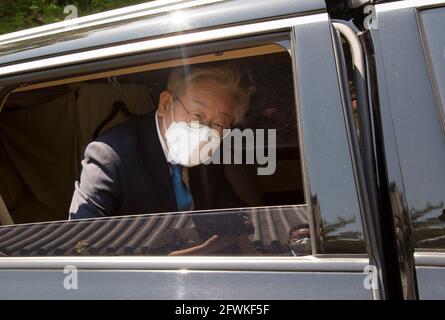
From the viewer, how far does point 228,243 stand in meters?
1.46

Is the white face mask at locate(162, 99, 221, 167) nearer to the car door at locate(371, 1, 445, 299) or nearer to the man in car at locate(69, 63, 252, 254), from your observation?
the man in car at locate(69, 63, 252, 254)

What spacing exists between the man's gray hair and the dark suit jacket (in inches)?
8.2

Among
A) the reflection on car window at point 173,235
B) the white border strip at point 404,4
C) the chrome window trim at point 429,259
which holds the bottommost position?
the chrome window trim at point 429,259

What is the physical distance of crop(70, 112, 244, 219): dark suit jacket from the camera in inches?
74.5

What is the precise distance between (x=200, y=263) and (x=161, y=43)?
663 millimetres

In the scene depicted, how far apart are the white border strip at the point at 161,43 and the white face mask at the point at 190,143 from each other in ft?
1.49

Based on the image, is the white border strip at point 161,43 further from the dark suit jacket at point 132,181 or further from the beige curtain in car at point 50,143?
the beige curtain in car at point 50,143

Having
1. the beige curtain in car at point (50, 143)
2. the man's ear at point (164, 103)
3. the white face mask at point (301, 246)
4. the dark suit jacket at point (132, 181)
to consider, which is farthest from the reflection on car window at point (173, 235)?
the beige curtain in car at point (50, 143)

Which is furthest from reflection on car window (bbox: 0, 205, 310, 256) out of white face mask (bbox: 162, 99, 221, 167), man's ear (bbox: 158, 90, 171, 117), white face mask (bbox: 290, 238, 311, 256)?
man's ear (bbox: 158, 90, 171, 117)

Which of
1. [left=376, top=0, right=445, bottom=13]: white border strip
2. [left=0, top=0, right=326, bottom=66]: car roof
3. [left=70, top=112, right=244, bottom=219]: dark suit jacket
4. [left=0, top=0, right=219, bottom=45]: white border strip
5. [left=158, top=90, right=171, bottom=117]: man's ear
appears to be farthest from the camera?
[left=158, top=90, right=171, bottom=117]: man's ear

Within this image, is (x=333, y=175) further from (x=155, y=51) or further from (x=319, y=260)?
(x=155, y=51)

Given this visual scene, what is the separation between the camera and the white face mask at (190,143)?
1945 mm

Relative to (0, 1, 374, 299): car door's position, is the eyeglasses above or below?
above

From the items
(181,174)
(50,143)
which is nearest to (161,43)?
(181,174)
